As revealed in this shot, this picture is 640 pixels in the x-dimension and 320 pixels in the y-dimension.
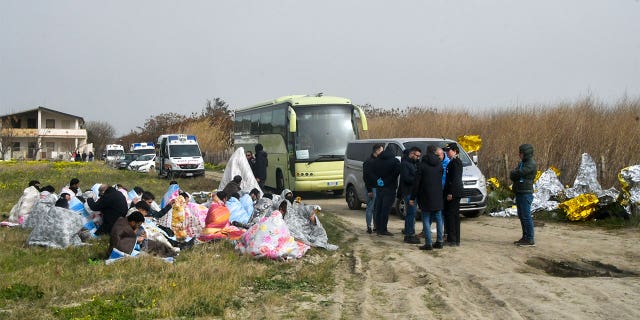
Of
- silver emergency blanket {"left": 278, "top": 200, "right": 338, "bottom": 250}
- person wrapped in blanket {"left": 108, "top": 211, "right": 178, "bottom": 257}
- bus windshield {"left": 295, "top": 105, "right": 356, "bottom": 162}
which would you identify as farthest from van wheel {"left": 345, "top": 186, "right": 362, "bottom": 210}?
person wrapped in blanket {"left": 108, "top": 211, "right": 178, "bottom": 257}

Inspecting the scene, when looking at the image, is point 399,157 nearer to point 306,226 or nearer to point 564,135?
point 306,226

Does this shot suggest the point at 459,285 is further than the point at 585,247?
No

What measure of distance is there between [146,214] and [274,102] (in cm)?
1194

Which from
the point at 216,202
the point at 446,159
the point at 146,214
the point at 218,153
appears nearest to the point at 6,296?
the point at 146,214

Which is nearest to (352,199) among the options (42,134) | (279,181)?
(279,181)

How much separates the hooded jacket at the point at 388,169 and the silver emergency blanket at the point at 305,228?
1641mm

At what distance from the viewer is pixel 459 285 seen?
24.8ft

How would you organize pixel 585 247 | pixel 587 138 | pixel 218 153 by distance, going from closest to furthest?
1. pixel 585 247
2. pixel 587 138
3. pixel 218 153

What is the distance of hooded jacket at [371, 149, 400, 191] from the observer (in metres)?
11.8

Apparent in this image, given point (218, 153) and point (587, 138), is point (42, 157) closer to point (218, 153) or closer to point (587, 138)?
point (218, 153)

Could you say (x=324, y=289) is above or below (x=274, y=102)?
below

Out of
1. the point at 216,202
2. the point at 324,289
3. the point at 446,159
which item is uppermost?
the point at 446,159

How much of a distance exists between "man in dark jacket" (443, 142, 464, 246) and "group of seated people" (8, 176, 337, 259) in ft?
Result: 6.98

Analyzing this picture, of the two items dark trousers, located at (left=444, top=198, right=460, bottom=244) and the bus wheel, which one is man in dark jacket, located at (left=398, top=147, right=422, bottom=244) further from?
the bus wheel
